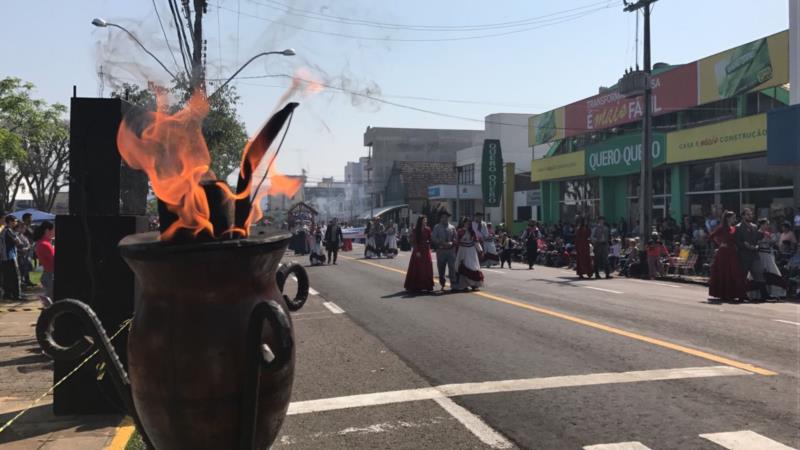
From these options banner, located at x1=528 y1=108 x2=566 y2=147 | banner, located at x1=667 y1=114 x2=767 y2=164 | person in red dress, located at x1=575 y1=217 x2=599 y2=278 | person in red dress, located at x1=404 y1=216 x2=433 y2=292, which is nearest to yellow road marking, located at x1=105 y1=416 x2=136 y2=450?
person in red dress, located at x1=404 y1=216 x2=433 y2=292

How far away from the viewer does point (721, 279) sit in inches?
529

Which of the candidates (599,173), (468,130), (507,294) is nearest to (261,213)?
(507,294)

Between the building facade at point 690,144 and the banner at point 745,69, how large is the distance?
3cm

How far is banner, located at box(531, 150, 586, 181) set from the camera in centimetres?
3362

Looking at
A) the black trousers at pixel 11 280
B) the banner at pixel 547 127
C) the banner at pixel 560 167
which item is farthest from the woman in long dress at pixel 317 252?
the banner at pixel 547 127

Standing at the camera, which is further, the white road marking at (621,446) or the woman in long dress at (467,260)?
the woman in long dress at (467,260)

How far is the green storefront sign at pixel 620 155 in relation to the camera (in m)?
27.4

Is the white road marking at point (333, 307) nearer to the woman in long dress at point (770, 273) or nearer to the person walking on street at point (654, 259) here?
the woman in long dress at point (770, 273)

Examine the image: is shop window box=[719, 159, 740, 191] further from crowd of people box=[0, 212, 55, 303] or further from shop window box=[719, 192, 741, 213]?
crowd of people box=[0, 212, 55, 303]

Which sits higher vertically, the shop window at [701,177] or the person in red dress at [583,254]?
the shop window at [701,177]

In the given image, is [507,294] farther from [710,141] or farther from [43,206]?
[43,206]

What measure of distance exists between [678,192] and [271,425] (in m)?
26.5

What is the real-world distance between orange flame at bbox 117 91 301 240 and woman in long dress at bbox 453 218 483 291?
11.6m

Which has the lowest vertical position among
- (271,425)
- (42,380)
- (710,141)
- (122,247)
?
(42,380)
